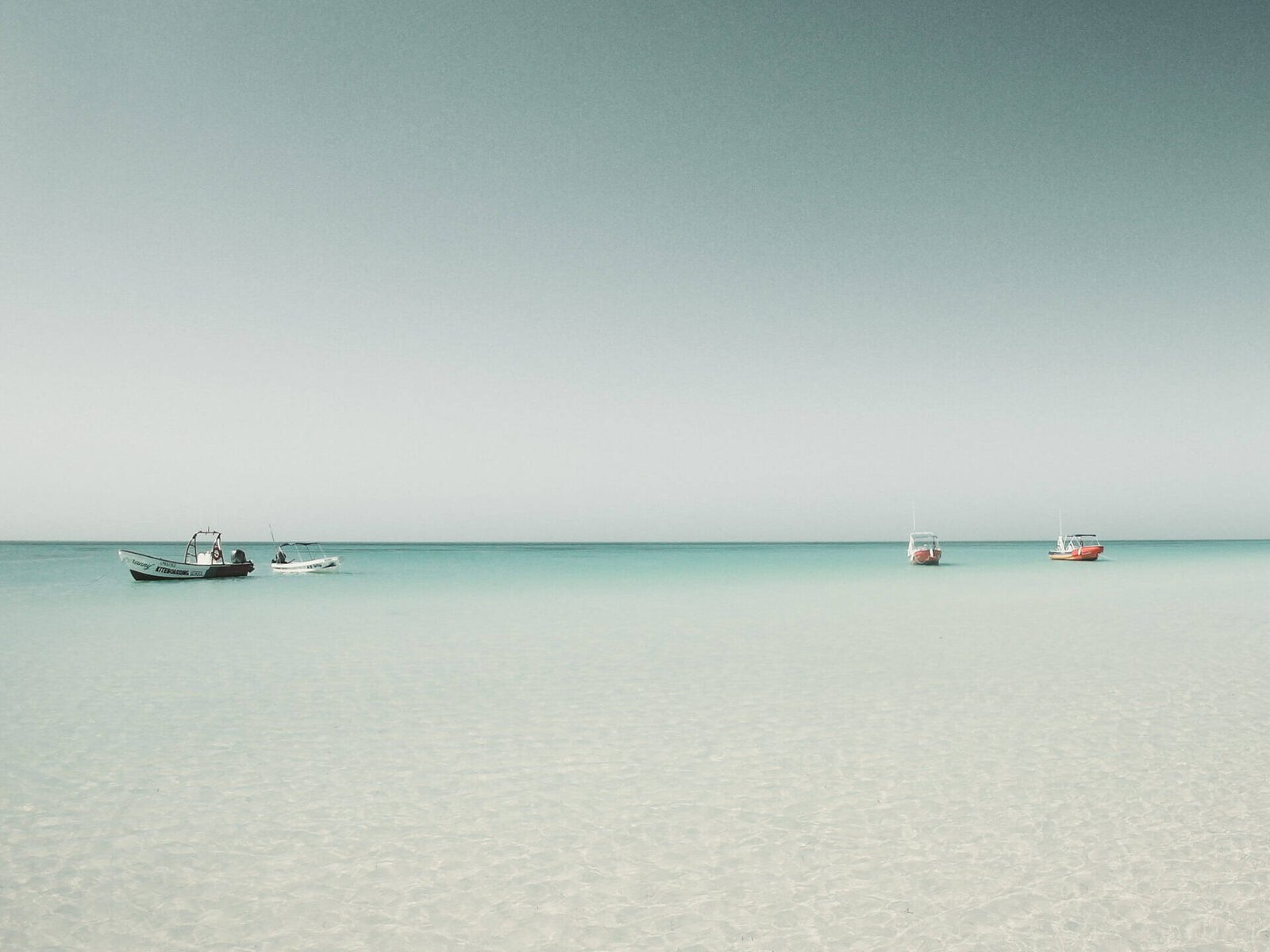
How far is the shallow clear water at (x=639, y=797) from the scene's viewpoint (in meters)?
5.09

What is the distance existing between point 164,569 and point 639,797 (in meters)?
45.0

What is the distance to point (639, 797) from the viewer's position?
296 inches

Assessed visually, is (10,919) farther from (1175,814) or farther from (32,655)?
(32,655)

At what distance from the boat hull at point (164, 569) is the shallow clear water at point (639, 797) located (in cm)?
2897

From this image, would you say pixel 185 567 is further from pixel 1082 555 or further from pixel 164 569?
pixel 1082 555

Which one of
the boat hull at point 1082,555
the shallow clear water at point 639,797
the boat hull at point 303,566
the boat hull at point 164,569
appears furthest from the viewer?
the boat hull at point 1082,555

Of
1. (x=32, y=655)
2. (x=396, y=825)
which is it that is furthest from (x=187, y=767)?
(x=32, y=655)

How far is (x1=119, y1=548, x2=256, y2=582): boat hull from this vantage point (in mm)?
43406

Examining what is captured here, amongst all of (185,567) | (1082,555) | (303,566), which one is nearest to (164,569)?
(185,567)

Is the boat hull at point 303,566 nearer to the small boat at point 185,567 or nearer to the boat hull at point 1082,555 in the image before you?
the small boat at point 185,567

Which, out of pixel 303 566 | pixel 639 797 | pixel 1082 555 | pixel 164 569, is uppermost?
pixel 1082 555

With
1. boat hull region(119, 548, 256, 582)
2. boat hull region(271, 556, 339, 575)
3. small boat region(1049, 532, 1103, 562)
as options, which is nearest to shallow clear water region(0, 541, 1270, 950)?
boat hull region(119, 548, 256, 582)

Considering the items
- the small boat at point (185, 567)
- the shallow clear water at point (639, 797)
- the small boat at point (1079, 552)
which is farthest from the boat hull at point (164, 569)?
the small boat at point (1079, 552)

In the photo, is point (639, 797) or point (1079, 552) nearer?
point (639, 797)
